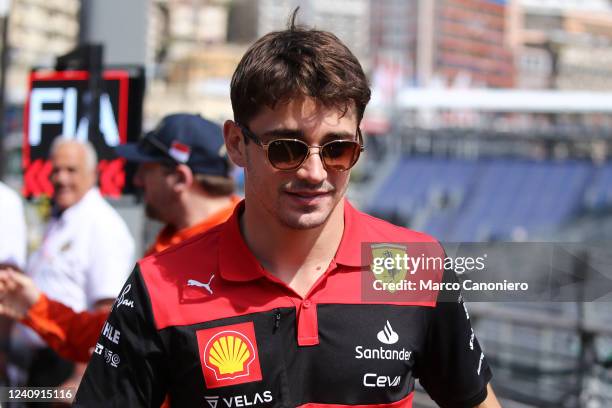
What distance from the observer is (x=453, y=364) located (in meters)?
1.89

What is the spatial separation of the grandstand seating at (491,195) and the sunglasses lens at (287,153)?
31101 millimetres

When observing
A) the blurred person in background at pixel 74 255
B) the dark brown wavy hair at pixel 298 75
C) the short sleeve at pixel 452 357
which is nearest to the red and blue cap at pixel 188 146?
the blurred person in background at pixel 74 255

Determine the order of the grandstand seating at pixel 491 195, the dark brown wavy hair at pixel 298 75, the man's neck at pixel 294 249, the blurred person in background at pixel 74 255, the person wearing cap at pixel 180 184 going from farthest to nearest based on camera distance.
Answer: the grandstand seating at pixel 491 195
the blurred person in background at pixel 74 255
the person wearing cap at pixel 180 184
the man's neck at pixel 294 249
the dark brown wavy hair at pixel 298 75

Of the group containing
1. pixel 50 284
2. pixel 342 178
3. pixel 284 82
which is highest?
pixel 284 82

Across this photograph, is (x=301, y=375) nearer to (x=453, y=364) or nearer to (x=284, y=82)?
(x=453, y=364)

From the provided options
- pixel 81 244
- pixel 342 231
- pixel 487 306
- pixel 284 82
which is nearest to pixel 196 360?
pixel 342 231

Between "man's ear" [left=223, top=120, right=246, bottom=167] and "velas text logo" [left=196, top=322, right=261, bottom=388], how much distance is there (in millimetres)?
341

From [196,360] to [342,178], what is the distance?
44cm

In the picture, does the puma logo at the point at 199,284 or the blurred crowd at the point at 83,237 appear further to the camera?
the blurred crowd at the point at 83,237

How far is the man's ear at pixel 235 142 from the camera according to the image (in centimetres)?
190

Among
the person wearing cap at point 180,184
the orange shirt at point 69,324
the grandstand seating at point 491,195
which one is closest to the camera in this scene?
the orange shirt at point 69,324

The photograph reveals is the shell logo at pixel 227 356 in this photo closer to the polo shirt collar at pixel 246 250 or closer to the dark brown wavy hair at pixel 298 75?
the polo shirt collar at pixel 246 250

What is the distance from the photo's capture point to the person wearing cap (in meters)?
3.04

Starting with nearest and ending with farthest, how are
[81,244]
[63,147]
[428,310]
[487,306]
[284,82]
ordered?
[284,82] < [428,310] < [81,244] < [63,147] < [487,306]
